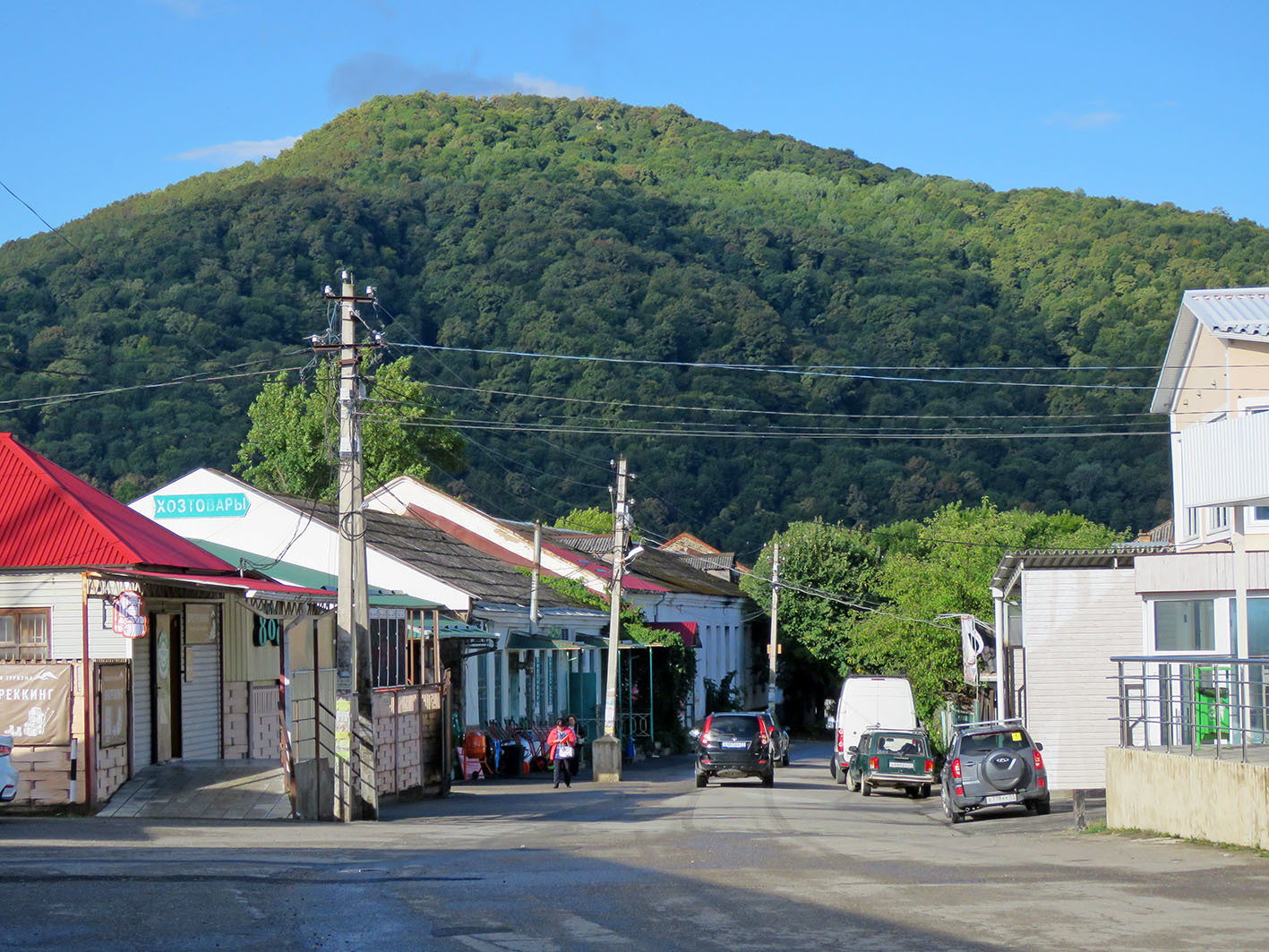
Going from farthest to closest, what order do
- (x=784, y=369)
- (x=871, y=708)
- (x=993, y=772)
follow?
(x=784, y=369) → (x=871, y=708) → (x=993, y=772)

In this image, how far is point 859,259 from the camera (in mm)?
104188

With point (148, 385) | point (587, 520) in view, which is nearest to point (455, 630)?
point (148, 385)

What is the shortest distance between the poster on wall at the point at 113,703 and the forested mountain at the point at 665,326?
114 ft

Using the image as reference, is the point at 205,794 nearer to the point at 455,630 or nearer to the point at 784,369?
the point at 455,630

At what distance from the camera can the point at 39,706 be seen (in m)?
21.2

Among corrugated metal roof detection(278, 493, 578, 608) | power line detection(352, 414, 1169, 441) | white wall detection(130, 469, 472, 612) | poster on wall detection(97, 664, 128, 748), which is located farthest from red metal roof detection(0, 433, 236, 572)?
white wall detection(130, 469, 472, 612)

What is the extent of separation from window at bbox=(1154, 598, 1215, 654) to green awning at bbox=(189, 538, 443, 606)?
48.1ft

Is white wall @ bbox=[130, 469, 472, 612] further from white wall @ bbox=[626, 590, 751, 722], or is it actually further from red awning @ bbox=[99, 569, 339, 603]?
white wall @ bbox=[626, 590, 751, 722]

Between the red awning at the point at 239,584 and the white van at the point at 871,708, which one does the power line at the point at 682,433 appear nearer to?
the red awning at the point at 239,584

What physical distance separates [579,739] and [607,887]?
31.5m

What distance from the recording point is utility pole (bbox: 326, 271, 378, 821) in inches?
851

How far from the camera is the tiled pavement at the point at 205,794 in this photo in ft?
70.4

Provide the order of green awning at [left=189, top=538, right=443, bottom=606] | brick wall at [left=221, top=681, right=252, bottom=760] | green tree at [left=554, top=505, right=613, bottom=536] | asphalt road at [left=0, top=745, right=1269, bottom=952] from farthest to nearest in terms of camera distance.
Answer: green tree at [left=554, top=505, right=613, bottom=536]
green awning at [left=189, top=538, right=443, bottom=606]
brick wall at [left=221, top=681, right=252, bottom=760]
asphalt road at [left=0, top=745, right=1269, bottom=952]

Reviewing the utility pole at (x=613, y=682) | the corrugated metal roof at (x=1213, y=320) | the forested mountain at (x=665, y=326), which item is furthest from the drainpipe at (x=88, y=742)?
the forested mountain at (x=665, y=326)
